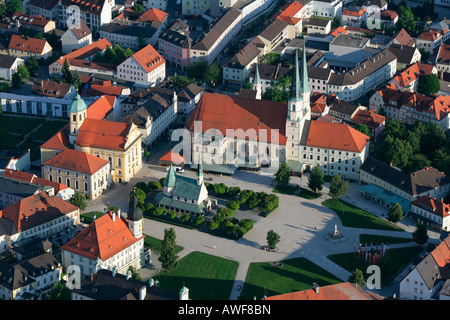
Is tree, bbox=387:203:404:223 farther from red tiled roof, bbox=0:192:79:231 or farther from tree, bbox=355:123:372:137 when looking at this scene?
red tiled roof, bbox=0:192:79:231

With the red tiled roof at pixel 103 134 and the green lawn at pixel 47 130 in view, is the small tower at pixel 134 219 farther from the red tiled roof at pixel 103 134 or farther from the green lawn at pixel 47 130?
the green lawn at pixel 47 130

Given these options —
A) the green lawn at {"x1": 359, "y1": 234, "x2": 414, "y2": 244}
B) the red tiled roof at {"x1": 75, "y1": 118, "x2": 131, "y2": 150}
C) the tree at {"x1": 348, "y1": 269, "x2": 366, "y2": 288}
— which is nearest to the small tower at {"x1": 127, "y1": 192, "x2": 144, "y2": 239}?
the red tiled roof at {"x1": 75, "y1": 118, "x2": 131, "y2": 150}

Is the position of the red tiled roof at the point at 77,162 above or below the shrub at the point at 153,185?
above

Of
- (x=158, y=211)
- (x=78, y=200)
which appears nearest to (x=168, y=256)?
(x=158, y=211)

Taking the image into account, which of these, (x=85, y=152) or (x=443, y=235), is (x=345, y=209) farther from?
(x=85, y=152)

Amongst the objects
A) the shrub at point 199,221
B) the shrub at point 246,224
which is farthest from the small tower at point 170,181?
the shrub at point 246,224

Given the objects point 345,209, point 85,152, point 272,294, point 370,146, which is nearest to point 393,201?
point 345,209

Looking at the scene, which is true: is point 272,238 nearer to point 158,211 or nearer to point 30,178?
point 158,211
